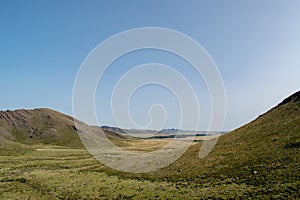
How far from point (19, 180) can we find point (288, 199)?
48.4 m

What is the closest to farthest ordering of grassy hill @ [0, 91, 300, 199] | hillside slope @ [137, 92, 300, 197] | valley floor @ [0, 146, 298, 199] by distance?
grassy hill @ [0, 91, 300, 199] → valley floor @ [0, 146, 298, 199] → hillside slope @ [137, 92, 300, 197]

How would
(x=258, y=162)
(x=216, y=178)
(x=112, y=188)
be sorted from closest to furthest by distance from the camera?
1. (x=216, y=178)
2. (x=112, y=188)
3. (x=258, y=162)

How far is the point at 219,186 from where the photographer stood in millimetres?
36125

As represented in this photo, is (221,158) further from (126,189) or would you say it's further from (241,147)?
(126,189)

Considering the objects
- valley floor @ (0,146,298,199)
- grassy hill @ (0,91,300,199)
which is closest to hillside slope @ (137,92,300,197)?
grassy hill @ (0,91,300,199)

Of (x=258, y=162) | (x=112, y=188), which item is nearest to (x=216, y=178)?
(x=258, y=162)

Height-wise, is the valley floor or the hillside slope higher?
the hillside slope

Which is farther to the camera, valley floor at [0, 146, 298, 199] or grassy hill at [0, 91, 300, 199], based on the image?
valley floor at [0, 146, 298, 199]

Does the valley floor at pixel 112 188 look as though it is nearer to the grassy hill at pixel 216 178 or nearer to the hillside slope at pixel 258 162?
the grassy hill at pixel 216 178

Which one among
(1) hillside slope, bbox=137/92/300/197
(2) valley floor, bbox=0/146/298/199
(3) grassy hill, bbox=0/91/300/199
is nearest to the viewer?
(3) grassy hill, bbox=0/91/300/199

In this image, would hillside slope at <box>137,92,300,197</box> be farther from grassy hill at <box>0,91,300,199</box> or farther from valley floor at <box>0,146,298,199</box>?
valley floor at <box>0,146,298,199</box>

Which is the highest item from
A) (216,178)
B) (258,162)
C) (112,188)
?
(258,162)

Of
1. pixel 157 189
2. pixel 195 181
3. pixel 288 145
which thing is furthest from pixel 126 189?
pixel 288 145

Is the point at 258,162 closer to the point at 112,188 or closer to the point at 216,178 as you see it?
the point at 216,178
